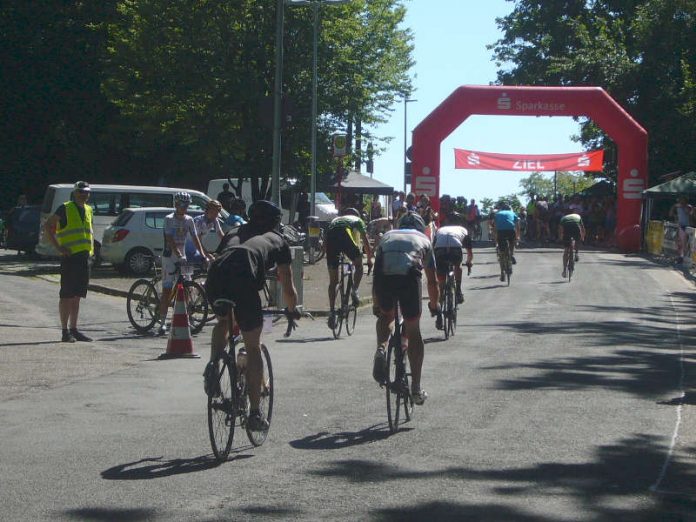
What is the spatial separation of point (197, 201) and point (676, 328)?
1360 cm

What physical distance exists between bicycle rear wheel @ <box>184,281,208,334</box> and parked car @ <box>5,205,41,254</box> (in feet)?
64.6

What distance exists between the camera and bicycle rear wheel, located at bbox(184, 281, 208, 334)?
16375 millimetres

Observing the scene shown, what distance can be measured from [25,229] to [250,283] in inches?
1142

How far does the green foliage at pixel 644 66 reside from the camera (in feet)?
143

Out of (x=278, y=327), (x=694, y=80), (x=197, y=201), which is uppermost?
(x=694, y=80)

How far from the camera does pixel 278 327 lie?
1812 cm

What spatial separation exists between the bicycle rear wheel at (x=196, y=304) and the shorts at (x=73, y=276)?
1.50 m

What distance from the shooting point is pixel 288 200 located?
41812 mm

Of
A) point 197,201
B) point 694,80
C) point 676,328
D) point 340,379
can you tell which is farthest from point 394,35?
point 340,379

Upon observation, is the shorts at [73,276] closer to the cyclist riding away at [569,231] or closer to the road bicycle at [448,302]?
the road bicycle at [448,302]

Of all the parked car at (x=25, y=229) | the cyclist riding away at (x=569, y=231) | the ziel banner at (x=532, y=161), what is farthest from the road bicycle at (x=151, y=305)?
the ziel banner at (x=532, y=161)

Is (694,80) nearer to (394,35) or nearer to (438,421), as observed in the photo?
(394,35)

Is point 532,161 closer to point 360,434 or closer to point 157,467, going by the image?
point 360,434

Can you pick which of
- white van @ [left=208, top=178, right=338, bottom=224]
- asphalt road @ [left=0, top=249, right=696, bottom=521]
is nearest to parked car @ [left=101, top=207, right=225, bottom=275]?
asphalt road @ [left=0, top=249, right=696, bottom=521]
